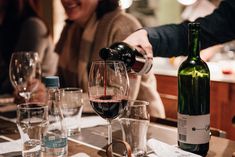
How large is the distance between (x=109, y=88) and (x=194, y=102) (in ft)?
0.73

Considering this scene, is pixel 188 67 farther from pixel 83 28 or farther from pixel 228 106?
pixel 228 106

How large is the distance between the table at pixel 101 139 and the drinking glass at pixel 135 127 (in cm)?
9

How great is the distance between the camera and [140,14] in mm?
3486

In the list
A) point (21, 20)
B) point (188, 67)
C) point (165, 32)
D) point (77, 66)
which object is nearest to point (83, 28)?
point (77, 66)

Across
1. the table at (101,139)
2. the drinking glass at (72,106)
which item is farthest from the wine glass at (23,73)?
the drinking glass at (72,106)

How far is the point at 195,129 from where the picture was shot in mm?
972

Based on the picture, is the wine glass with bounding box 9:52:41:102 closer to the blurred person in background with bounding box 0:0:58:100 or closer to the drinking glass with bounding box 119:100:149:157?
the drinking glass with bounding box 119:100:149:157

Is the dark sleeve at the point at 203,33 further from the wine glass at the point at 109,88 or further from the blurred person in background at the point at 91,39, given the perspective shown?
the wine glass at the point at 109,88

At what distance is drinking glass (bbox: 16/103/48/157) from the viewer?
1.00 metres

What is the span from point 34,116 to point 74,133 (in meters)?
0.25

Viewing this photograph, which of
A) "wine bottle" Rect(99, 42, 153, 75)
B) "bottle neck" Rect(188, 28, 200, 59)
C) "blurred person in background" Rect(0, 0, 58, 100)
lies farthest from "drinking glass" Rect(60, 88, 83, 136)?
"blurred person in background" Rect(0, 0, 58, 100)

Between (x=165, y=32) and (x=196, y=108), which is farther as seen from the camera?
(x=165, y=32)

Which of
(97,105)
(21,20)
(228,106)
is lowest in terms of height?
(228,106)

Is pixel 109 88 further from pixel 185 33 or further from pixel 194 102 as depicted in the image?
pixel 185 33
